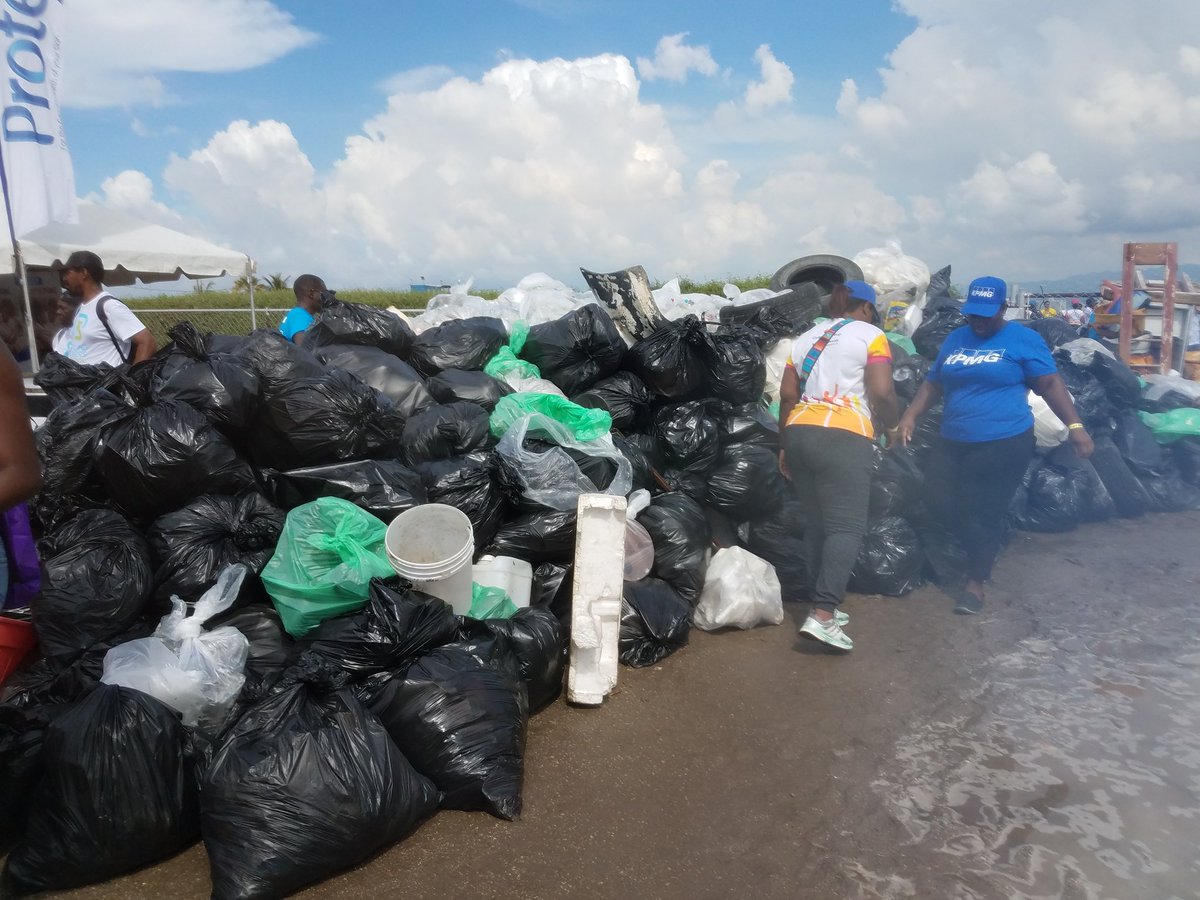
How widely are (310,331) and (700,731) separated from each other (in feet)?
9.75

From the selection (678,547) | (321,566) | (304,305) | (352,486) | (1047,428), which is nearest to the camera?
(321,566)

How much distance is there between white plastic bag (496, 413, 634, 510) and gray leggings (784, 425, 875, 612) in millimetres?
851

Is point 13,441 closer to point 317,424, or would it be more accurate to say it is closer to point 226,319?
point 317,424

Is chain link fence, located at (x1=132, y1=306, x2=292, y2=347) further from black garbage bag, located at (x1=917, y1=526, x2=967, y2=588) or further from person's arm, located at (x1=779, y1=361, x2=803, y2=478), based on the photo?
black garbage bag, located at (x1=917, y1=526, x2=967, y2=588)

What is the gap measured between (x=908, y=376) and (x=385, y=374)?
10.4 feet

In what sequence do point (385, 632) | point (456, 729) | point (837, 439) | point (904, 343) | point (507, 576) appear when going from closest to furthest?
point (456, 729)
point (385, 632)
point (507, 576)
point (837, 439)
point (904, 343)

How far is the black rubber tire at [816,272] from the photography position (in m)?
6.67

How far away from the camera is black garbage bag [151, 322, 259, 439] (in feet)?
10.4

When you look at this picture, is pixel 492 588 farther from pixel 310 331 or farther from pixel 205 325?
pixel 205 325

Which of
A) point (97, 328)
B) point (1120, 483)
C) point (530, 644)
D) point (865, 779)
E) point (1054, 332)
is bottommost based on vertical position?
point (865, 779)

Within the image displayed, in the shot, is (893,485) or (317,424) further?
(893,485)

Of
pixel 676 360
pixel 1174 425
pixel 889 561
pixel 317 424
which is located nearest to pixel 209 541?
pixel 317 424

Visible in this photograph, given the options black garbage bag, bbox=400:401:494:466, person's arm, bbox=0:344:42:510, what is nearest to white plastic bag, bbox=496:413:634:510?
black garbage bag, bbox=400:401:494:466

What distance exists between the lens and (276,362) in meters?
3.39
